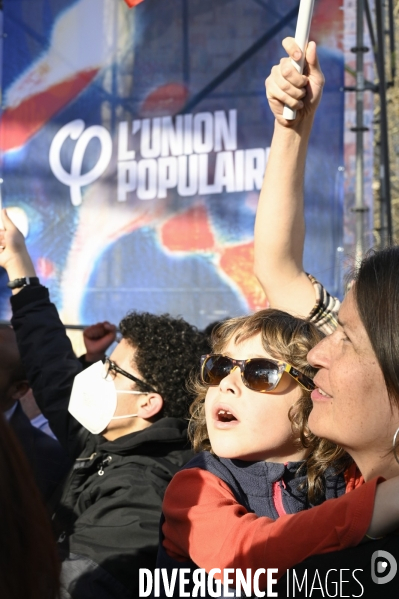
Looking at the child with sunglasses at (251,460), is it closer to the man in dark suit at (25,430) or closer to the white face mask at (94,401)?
the white face mask at (94,401)

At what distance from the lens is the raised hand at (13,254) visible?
2.77 m

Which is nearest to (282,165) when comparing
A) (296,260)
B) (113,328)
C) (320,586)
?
(296,260)

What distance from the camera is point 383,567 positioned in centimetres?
128

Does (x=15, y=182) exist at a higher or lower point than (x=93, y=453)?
higher

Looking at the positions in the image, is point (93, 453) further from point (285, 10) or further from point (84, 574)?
point (285, 10)

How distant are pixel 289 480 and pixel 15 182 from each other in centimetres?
282

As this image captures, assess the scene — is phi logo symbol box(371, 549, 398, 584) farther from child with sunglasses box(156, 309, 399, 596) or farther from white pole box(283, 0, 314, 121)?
white pole box(283, 0, 314, 121)

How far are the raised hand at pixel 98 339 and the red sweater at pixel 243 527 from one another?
5.70ft

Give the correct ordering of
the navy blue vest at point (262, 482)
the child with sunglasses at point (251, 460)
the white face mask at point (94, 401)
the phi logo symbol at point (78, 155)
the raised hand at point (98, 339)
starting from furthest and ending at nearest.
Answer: the phi logo symbol at point (78, 155), the raised hand at point (98, 339), the white face mask at point (94, 401), the navy blue vest at point (262, 482), the child with sunglasses at point (251, 460)

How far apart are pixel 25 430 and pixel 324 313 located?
1460 millimetres

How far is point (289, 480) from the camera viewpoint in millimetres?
1801

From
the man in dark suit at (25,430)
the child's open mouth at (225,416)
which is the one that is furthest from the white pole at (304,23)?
the man in dark suit at (25,430)

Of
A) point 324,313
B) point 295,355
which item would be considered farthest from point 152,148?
point 295,355

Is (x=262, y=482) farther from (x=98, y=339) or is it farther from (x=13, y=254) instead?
(x=98, y=339)
